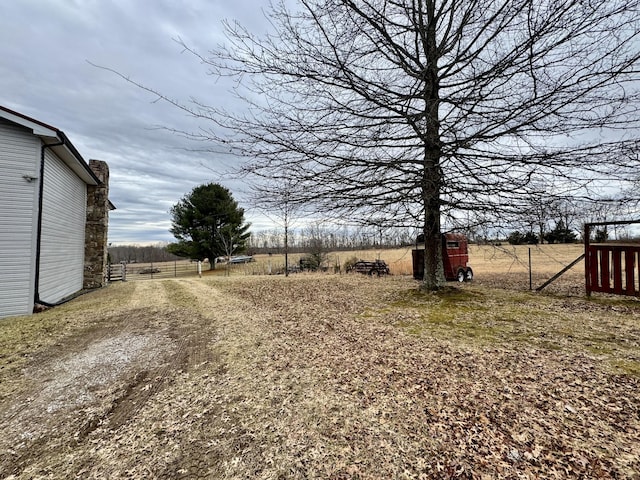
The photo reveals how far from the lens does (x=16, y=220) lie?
652cm

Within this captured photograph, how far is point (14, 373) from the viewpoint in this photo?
11.0 ft

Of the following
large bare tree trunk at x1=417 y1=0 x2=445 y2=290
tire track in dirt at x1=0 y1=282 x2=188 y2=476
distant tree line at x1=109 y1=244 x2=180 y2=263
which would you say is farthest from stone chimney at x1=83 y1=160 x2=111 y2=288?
distant tree line at x1=109 y1=244 x2=180 y2=263

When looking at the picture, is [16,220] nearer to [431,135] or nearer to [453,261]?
[431,135]

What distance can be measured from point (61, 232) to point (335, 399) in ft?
34.5

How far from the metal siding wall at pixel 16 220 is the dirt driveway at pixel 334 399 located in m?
2.49

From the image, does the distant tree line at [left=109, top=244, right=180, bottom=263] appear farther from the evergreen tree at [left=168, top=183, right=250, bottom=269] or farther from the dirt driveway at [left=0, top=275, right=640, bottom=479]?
the dirt driveway at [left=0, top=275, right=640, bottom=479]

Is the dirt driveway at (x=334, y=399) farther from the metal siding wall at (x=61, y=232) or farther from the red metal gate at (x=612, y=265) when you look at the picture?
the metal siding wall at (x=61, y=232)

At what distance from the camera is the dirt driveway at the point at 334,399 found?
1802 mm

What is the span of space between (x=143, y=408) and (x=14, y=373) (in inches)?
88.3

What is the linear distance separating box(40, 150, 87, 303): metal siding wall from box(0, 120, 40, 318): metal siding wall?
532 mm

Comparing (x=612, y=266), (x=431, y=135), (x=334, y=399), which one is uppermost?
(x=431, y=135)

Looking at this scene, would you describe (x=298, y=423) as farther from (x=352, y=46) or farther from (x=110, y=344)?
(x=352, y=46)

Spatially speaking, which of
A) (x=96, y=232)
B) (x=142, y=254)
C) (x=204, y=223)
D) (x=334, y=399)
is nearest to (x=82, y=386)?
(x=334, y=399)

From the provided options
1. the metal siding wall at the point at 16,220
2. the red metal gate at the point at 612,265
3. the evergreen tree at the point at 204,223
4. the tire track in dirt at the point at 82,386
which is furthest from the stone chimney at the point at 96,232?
the red metal gate at the point at 612,265
